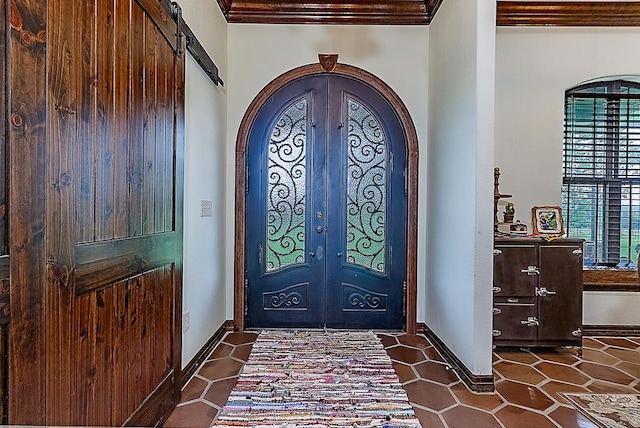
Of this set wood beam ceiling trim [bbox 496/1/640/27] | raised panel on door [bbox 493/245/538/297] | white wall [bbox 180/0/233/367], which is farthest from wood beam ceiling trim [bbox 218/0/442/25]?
raised panel on door [bbox 493/245/538/297]

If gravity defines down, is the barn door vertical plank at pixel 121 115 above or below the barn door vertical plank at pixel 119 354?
above

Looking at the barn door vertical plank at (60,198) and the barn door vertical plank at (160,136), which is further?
the barn door vertical plank at (160,136)

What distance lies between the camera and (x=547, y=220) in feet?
12.0

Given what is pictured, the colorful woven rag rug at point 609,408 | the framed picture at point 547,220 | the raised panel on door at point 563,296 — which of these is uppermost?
→ the framed picture at point 547,220

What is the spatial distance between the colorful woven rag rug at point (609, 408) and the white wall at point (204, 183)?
2407mm

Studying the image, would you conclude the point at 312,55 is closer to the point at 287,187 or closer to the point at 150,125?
the point at 287,187

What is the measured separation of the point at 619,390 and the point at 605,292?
4.91ft

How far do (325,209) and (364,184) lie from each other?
0.44 metres

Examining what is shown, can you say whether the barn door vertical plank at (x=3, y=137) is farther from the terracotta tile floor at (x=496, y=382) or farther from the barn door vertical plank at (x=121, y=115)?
the terracotta tile floor at (x=496, y=382)

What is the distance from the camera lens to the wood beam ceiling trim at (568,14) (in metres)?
3.80

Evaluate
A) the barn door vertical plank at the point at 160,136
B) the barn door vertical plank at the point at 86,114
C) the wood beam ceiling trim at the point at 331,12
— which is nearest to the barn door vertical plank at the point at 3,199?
the barn door vertical plank at the point at 86,114

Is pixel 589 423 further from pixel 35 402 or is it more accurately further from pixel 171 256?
pixel 35 402

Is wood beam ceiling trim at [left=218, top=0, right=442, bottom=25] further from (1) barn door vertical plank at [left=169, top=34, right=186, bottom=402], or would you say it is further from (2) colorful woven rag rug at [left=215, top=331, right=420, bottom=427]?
(2) colorful woven rag rug at [left=215, top=331, right=420, bottom=427]

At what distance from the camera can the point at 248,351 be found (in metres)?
3.41
